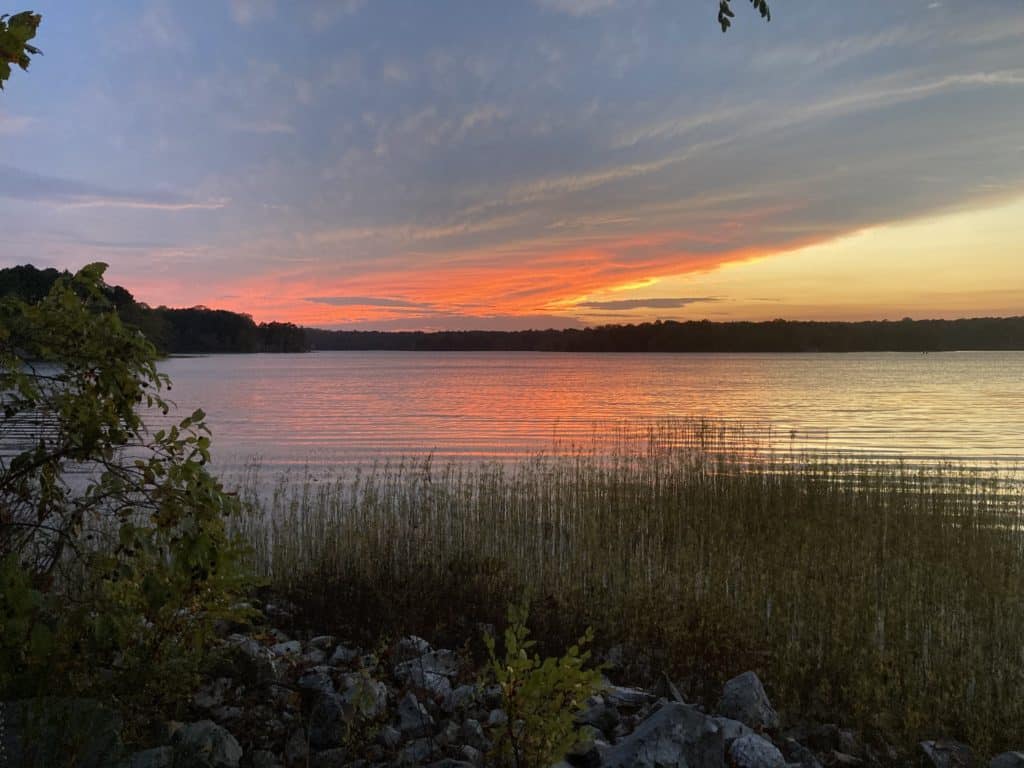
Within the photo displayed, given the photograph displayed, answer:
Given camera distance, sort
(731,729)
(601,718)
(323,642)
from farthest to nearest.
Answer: (323,642)
(601,718)
(731,729)

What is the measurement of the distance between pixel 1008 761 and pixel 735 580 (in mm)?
4431

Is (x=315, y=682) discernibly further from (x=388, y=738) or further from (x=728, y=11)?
(x=728, y=11)

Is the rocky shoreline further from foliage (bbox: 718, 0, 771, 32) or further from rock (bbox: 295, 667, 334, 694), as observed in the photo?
foliage (bbox: 718, 0, 771, 32)

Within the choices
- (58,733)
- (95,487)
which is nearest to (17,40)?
(95,487)

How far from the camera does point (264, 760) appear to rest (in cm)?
520

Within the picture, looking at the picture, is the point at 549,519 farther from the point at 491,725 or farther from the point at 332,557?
the point at 491,725

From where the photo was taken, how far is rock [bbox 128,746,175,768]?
4.50 m

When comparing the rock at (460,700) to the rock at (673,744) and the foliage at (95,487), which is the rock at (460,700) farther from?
the foliage at (95,487)

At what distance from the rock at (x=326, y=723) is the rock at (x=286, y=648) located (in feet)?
4.25

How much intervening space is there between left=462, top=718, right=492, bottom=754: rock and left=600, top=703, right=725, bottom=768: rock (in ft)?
3.07

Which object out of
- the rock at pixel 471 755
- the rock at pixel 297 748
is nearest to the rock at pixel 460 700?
the rock at pixel 471 755

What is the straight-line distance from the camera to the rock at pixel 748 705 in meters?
6.27

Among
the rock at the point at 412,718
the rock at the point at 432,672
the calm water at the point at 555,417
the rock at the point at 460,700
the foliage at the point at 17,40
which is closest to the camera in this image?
the foliage at the point at 17,40

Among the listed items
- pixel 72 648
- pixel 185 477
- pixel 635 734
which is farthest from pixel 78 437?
pixel 635 734
